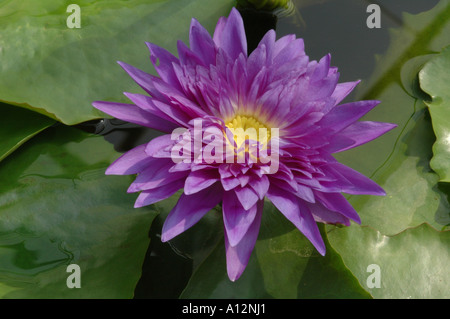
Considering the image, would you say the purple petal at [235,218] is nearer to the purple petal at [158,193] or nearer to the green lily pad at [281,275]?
the purple petal at [158,193]

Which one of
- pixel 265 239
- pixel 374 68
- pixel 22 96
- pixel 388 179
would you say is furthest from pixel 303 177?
pixel 22 96

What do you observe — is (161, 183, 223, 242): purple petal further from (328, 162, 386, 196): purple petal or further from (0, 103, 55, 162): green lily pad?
(0, 103, 55, 162): green lily pad

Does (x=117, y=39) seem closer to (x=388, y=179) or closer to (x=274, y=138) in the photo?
(x=274, y=138)

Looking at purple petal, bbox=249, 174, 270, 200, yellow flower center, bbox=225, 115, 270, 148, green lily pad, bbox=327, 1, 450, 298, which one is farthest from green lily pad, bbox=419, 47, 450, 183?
purple petal, bbox=249, 174, 270, 200

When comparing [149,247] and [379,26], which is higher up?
[379,26]

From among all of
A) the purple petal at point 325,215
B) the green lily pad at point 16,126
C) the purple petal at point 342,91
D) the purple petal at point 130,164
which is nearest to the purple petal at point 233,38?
the purple petal at point 342,91

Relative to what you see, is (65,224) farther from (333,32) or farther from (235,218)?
(333,32)
